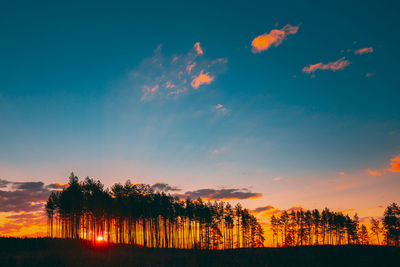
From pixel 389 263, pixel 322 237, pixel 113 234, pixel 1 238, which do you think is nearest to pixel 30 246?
pixel 1 238

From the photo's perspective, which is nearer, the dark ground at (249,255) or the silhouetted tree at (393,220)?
the dark ground at (249,255)

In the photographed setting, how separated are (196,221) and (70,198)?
3686 cm

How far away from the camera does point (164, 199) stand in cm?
6625

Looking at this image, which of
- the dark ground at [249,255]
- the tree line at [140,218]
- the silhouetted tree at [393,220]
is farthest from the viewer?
the silhouetted tree at [393,220]

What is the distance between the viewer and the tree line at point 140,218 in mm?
56625

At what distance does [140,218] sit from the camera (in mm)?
63625

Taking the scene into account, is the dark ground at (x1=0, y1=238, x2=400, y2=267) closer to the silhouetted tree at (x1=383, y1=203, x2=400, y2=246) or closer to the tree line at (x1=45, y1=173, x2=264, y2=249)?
the tree line at (x1=45, y1=173, x2=264, y2=249)

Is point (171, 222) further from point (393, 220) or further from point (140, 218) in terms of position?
point (393, 220)

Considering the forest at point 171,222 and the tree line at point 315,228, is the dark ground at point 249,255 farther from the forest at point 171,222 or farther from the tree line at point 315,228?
the tree line at point 315,228

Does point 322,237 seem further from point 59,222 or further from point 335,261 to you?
point 59,222

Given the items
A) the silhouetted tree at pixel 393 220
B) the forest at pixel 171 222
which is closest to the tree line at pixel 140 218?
the forest at pixel 171 222

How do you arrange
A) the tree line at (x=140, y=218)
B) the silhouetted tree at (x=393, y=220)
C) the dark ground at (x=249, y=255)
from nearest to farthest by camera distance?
the dark ground at (x=249, y=255) < the tree line at (x=140, y=218) < the silhouetted tree at (x=393, y=220)

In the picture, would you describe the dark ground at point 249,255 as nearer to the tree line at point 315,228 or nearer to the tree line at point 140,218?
the tree line at point 140,218

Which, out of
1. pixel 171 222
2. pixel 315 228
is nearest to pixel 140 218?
pixel 171 222
